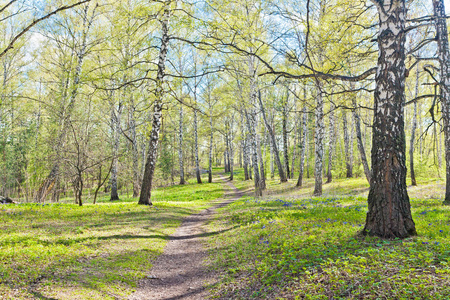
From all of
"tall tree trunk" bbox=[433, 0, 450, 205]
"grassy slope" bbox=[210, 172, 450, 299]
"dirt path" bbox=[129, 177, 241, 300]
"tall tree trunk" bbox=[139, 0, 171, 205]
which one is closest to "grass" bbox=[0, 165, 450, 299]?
"grassy slope" bbox=[210, 172, 450, 299]

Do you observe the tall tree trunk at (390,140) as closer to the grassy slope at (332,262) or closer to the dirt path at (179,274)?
the grassy slope at (332,262)

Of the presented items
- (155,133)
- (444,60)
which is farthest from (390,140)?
(155,133)

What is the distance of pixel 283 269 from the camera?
392 centimetres

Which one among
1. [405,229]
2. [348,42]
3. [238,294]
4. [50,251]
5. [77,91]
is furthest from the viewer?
[77,91]

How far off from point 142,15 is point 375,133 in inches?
376

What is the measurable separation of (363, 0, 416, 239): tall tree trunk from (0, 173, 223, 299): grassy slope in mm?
4298

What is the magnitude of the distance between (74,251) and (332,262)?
4.57 meters

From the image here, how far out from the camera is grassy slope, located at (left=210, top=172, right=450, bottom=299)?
2781mm

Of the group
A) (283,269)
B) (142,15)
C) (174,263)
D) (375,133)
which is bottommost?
(174,263)

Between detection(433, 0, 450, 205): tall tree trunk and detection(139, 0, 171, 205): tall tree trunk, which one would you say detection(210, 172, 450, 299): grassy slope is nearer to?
detection(433, 0, 450, 205): tall tree trunk

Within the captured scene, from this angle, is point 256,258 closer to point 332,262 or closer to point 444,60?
point 332,262

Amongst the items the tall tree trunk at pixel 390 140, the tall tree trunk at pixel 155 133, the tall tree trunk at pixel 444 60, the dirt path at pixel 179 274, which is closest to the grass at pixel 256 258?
the dirt path at pixel 179 274

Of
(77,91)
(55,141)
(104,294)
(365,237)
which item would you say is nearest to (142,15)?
(77,91)

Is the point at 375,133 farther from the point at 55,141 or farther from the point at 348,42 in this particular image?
the point at 55,141
